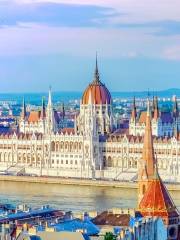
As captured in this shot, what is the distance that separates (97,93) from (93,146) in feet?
19.1

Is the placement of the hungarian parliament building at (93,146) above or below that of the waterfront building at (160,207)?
above

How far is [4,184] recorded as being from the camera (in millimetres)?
60719

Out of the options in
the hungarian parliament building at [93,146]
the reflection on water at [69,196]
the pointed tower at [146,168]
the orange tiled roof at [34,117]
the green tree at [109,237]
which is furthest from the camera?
the orange tiled roof at [34,117]

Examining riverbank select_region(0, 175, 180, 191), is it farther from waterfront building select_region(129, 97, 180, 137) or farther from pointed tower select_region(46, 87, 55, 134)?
waterfront building select_region(129, 97, 180, 137)

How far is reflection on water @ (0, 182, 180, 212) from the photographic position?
46344 millimetres

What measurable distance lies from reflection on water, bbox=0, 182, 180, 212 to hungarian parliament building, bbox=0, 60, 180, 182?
533 cm

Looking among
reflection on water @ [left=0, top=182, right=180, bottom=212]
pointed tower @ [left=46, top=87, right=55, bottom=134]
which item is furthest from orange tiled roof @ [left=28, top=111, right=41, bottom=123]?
reflection on water @ [left=0, top=182, right=180, bottom=212]

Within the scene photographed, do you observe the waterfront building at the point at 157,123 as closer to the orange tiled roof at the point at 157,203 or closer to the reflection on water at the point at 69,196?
the reflection on water at the point at 69,196

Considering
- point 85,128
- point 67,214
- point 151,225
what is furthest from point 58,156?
point 151,225

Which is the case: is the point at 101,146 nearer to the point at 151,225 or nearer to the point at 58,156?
the point at 58,156

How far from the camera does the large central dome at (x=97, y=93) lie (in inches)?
2830

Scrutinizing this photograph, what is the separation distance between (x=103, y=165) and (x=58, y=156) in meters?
3.17

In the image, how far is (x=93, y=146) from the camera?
67.6 meters

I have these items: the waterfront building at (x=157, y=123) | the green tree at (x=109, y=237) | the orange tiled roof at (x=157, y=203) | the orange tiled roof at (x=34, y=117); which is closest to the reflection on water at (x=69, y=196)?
the waterfront building at (x=157, y=123)
